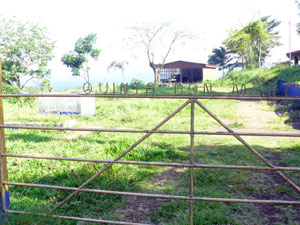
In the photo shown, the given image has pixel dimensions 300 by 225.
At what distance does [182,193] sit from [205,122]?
220 inches

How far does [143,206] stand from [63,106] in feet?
27.4

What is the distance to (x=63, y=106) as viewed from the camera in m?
11.2

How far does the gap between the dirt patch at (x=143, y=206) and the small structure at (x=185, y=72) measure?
1081 inches

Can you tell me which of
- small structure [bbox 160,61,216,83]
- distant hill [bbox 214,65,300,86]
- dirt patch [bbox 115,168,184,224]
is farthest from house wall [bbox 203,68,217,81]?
dirt patch [bbox 115,168,184,224]

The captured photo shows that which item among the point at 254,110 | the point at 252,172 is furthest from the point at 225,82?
the point at 252,172

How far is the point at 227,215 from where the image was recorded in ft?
10.7

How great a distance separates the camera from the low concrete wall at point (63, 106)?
11016 mm

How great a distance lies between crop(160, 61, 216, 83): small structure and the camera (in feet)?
104

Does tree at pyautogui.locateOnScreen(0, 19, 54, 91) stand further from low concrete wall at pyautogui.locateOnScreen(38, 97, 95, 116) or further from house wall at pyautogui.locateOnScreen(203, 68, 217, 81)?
house wall at pyautogui.locateOnScreen(203, 68, 217, 81)

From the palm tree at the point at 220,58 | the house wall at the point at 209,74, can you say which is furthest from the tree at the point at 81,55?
the palm tree at the point at 220,58

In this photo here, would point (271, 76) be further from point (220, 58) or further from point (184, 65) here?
point (220, 58)

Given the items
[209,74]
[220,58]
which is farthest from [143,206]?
[220,58]

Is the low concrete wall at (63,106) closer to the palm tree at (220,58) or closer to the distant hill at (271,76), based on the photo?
the distant hill at (271,76)

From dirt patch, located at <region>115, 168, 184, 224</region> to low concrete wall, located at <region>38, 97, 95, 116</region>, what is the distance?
7151 millimetres
